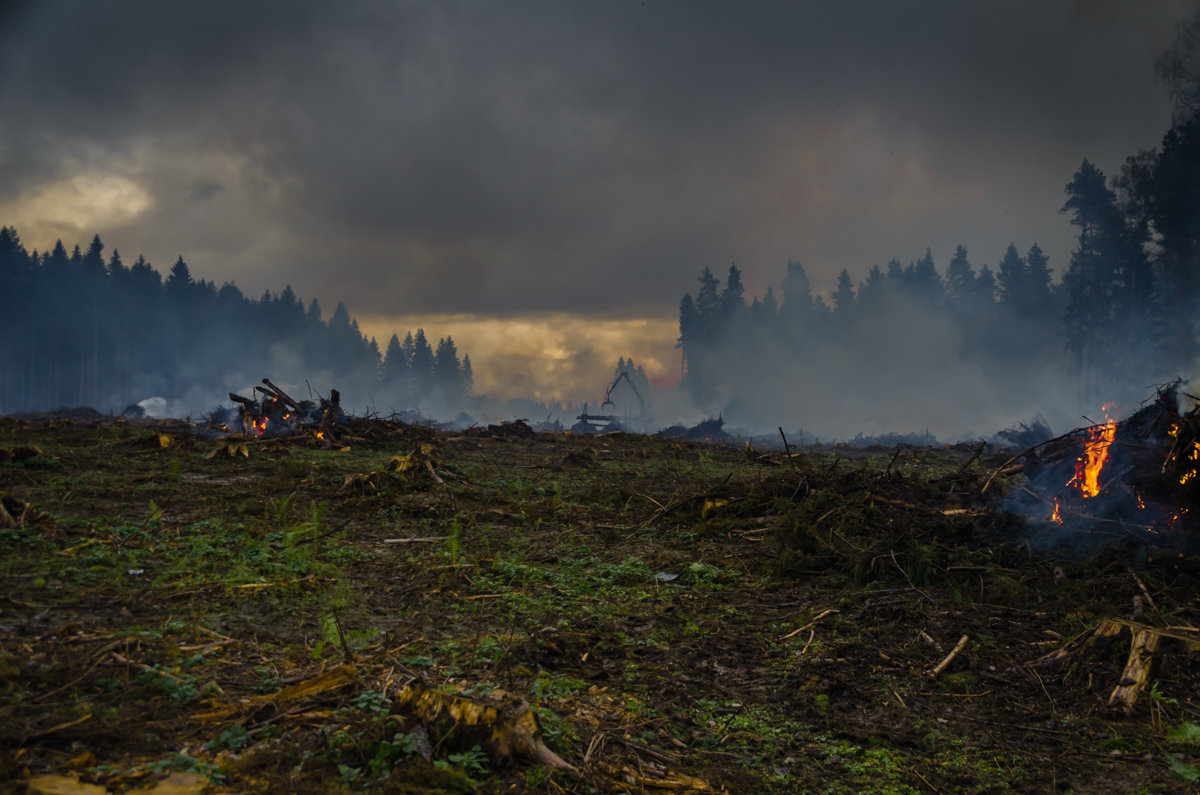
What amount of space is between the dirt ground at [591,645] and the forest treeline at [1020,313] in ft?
91.5

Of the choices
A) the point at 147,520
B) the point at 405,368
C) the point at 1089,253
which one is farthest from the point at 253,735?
the point at 405,368

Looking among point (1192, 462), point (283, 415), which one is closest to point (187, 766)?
point (1192, 462)

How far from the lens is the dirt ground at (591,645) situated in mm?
2955

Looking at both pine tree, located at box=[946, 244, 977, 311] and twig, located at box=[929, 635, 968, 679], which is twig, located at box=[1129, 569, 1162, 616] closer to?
twig, located at box=[929, 635, 968, 679]

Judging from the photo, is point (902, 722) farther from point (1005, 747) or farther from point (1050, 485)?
point (1050, 485)

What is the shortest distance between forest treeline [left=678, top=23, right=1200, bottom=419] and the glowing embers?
2517 centimetres

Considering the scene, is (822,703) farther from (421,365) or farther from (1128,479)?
(421,365)

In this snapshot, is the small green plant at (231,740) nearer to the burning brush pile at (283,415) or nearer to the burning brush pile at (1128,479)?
the burning brush pile at (1128,479)

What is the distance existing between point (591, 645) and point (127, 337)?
72.3m

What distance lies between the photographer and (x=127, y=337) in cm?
6144

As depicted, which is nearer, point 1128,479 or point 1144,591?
point 1144,591

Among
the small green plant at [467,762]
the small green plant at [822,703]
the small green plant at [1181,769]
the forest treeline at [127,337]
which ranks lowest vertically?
the small green plant at [822,703]

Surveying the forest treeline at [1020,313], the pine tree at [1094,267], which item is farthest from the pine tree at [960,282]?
the pine tree at [1094,267]

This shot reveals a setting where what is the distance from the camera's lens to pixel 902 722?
160 inches
